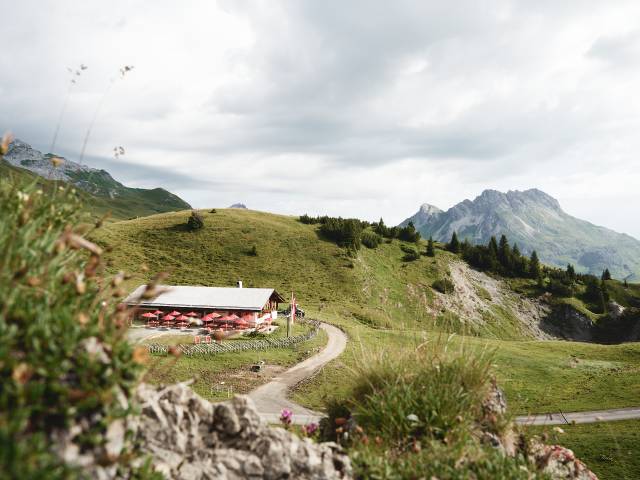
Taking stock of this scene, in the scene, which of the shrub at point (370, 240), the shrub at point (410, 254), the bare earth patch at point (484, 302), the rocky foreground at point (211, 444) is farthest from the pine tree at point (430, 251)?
the rocky foreground at point (211, 444)

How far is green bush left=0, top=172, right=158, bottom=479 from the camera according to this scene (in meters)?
2.74

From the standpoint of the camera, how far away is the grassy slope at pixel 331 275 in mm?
38656

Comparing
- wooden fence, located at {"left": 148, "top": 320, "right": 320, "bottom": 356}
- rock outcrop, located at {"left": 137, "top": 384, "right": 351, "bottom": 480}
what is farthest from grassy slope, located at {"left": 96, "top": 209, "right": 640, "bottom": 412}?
rock outcrop, located at {"left": 137, "top": 384, "right": 351, "bottom": 480}

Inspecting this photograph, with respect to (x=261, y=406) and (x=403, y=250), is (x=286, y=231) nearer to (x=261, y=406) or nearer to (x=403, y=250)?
(x=403, y=250)

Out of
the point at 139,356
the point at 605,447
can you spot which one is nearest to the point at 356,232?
the point at 605,447

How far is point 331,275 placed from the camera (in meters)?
81.4

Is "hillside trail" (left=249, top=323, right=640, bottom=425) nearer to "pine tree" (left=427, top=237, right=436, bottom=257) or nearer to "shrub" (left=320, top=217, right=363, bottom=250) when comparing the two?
"shrub" (left=320, top=217, right=363, bottom=250)

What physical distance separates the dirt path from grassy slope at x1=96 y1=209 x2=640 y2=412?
1909 millimetres

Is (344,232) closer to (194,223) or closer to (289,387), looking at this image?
(194,223)

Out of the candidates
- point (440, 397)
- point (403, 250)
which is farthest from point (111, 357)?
point (403, 250)

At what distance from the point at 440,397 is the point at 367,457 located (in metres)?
1.77

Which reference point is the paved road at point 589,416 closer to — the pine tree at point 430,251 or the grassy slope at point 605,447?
the grassy slope at point 605,447

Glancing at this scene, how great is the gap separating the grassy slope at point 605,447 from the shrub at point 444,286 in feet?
200

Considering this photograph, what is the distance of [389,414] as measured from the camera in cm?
596
